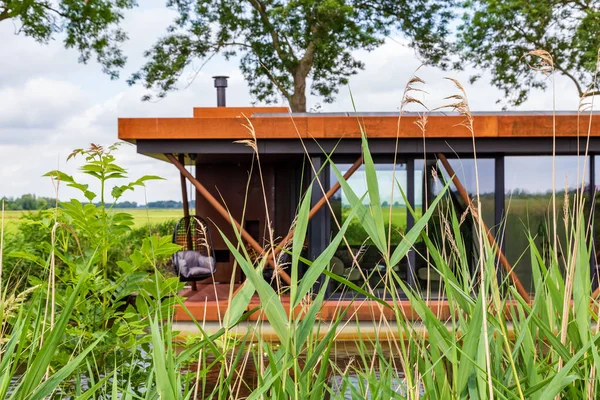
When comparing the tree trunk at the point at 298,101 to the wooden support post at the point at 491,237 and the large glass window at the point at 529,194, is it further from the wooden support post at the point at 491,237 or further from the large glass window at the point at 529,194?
the wooden support post at the point at 491,237

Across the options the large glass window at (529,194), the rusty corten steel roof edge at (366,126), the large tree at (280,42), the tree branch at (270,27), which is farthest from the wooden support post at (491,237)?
the tree branch at (270,27)

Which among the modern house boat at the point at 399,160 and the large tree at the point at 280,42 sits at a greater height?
the large tree at the point at 280,42

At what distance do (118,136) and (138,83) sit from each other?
34.6 feet

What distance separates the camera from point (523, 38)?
16828mm

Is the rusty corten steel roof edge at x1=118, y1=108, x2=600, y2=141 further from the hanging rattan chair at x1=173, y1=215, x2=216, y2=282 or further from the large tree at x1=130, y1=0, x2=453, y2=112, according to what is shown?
the large tree at x1=130, y1=0, x2=453, y2=112

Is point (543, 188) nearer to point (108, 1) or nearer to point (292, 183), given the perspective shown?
point (292, 183)

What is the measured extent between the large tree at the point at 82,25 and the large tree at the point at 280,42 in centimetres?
85

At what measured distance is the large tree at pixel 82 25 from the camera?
603 inches

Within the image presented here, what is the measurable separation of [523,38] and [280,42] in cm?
566

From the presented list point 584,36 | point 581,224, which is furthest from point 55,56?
point 581,224

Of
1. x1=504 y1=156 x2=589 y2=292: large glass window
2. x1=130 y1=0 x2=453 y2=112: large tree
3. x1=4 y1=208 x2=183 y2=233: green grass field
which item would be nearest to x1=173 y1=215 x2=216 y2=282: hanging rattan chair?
x1=4 y1=208 x2=183 y2=233: green grass field

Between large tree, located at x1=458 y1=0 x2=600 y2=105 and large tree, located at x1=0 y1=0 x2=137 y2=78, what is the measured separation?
26.3 feet

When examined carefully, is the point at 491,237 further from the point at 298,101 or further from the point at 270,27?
the point at 270,27

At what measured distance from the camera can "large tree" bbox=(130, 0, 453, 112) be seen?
16.6m
